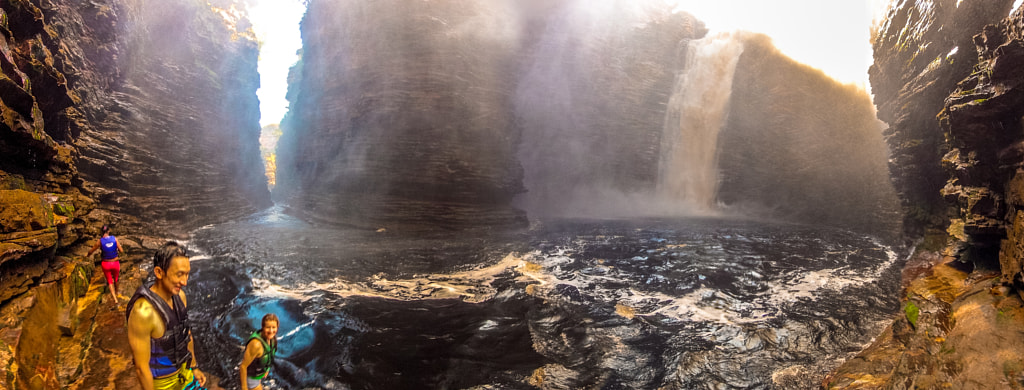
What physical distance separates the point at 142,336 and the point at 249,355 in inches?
34.4

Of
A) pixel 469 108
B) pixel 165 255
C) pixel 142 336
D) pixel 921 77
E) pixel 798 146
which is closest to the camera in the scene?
pixel 142 336

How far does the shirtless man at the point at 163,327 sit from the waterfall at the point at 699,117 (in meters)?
26.7

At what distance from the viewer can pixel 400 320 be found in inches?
289

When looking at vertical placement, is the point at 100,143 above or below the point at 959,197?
above

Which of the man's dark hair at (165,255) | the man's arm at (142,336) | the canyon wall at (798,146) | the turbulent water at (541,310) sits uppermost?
the canyon wall at (798,146)

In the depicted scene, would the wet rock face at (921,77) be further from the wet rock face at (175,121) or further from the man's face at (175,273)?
the wet rock face at (175,121)

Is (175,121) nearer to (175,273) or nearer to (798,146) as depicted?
(175,273)

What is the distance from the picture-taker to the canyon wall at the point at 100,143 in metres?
4.77

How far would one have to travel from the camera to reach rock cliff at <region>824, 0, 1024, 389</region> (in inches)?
165

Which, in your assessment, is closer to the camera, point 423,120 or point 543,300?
point 543,300

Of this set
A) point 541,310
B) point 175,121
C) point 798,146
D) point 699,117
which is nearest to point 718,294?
point 541,310

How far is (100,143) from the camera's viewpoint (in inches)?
532

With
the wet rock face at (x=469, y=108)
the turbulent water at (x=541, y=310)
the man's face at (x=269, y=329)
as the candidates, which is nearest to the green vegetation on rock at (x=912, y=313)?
the turbulent water at (x=541, y=310)

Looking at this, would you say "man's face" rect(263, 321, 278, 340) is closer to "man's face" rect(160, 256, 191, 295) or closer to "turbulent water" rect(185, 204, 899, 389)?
"man's face" rect(160, 256, 191, 295)
